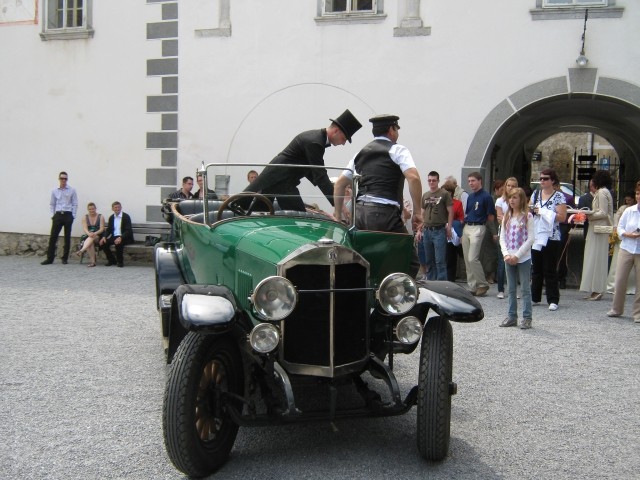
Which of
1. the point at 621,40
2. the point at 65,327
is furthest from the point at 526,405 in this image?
the point at 621,40

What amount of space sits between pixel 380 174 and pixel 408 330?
1594mm

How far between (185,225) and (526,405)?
9.08ft

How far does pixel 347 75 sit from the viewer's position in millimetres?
12414

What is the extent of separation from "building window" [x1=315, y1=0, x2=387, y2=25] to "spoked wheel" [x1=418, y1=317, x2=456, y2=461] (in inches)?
354

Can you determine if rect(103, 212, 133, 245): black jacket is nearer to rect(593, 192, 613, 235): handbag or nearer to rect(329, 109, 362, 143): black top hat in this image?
rect(593, 192, 613, 235): handbag

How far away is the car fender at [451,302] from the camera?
4371mm

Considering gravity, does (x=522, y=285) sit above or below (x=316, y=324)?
below

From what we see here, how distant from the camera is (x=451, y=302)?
443 centimetres

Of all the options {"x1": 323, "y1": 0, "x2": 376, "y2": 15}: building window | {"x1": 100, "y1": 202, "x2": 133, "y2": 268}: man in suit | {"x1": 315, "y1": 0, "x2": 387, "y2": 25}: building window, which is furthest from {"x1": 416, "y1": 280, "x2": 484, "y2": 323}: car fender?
{"x1": 100, "y1": 202, "x2": 133, "y2": 268}: man in suit

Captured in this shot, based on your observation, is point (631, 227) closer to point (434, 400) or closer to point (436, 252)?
point (436, 252)

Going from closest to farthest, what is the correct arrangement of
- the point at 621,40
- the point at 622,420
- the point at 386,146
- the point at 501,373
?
the point at 622,420 → the point at 386,146 → the point at 501,373 → the point at 621,40

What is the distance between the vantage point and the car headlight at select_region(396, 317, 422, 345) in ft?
14.1

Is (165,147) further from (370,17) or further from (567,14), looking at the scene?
(567,14)

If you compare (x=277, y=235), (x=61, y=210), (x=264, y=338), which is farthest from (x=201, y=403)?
(x=61, y=210)
